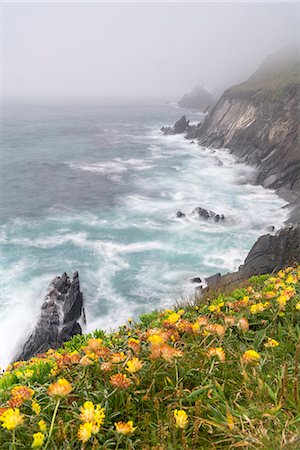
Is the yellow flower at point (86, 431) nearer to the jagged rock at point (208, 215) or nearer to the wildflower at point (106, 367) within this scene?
the wildflower at point (106, 367)

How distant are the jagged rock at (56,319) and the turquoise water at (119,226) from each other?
4.26 ft

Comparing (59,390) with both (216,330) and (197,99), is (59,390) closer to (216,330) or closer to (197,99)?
(216,330)

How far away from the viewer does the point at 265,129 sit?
176 feet

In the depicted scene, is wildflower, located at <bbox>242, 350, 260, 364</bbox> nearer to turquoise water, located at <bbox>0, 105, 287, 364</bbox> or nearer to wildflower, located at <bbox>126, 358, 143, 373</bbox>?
wildflower, located at <bbox>126, 358, 143, 373</bbox>

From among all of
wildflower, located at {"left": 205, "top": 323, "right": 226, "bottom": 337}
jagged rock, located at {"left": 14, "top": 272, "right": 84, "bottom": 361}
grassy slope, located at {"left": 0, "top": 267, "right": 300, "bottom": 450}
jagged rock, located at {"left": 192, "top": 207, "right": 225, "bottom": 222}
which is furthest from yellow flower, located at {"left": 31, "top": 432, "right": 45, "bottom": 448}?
jagged rock, located at {"left": 192, "top": 207, "right": 225, "bottom": 222}

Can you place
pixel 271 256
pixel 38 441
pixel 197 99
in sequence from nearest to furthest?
pixel 38 441
pixel 271 256
pixel 197 99

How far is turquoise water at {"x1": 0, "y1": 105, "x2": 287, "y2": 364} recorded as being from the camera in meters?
23.0

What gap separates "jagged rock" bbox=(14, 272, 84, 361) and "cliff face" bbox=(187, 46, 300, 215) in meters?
27.9

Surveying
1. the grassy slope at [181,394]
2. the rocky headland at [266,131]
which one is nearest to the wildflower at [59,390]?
the grassy slope at [181,394]

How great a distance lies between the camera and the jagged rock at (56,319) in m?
17.5

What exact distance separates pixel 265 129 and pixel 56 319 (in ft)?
150

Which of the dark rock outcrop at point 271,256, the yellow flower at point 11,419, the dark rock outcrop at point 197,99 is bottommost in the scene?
the dark rock outcrop at point 271,256

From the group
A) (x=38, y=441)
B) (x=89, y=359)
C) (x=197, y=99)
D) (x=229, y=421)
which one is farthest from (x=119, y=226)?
(x=197, y=99)

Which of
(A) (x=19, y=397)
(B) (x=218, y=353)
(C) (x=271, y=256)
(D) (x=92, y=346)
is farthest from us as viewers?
(C) (x=271, y=256)
